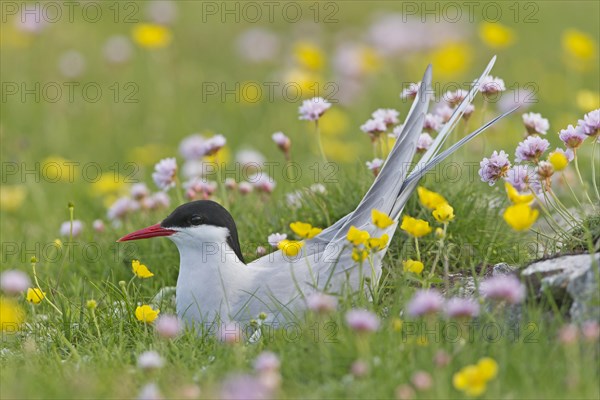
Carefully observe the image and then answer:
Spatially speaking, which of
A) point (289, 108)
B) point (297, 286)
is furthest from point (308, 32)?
point (297, 286)

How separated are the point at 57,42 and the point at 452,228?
21.2ft

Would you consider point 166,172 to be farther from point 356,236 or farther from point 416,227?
point 416,227

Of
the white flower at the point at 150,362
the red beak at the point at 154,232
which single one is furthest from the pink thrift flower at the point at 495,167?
the white flower at the point at 150,362

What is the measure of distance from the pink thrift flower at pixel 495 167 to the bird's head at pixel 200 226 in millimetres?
980

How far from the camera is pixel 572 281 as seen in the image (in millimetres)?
3145

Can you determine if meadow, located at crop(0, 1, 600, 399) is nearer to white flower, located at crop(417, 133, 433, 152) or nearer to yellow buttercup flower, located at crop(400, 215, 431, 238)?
yellow buttercup flower, located at crop(400, 215, 431, 238)

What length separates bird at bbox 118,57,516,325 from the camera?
147 inches

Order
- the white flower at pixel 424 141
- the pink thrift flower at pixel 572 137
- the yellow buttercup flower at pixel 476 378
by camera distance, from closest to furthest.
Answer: the yellow buttercup flower at pixel 476 378
the pink thrift flower at pixel 572 137
the white flower at pixel 424 141

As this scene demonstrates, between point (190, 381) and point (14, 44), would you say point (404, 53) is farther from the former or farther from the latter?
point (190, 381)

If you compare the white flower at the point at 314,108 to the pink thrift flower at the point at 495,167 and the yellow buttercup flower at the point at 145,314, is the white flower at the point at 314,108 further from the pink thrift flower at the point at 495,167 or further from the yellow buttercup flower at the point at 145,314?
the yellow buttercup flower at the point at 145,314

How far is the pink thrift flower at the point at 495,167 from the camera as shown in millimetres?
3680

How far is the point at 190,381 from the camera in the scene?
3059 millimetres

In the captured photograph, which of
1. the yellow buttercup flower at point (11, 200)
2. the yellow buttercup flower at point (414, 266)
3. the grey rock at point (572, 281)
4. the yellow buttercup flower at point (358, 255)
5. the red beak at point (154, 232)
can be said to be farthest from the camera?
the yellow buttercup flower at point (11, 200)

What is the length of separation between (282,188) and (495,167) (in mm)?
1791
